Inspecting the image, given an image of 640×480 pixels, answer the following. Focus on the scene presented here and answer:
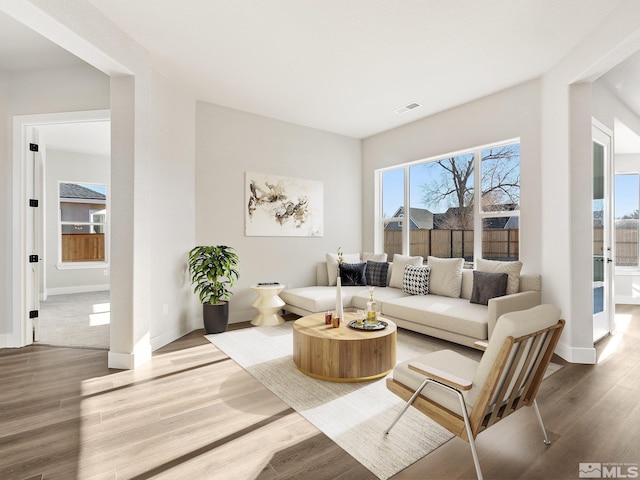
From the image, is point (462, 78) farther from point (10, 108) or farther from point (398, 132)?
point (10, 108)

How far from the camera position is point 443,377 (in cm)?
172

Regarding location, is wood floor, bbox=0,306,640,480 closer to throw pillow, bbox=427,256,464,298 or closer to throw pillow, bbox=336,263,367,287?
throw pillow, bbox=427,256,464,298

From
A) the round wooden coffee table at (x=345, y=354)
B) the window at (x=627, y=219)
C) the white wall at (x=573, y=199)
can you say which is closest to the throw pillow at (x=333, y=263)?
the round wooden coffee table at (x=345, y=354)

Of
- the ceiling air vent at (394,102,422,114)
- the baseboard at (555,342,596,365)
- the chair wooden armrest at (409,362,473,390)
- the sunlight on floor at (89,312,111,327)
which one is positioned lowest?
the sunlight on floor at (89,312,111,327)

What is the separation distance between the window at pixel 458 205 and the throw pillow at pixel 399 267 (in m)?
0.49

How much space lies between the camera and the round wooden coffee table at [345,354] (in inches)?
113

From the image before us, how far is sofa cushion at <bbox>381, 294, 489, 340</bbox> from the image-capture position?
3.41 m

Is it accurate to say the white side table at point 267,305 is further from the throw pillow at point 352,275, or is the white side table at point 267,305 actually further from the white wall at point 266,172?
the throw pillow at point 352,275

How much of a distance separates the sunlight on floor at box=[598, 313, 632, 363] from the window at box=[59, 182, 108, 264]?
31.2 feet

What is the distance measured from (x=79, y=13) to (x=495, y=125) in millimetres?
4467

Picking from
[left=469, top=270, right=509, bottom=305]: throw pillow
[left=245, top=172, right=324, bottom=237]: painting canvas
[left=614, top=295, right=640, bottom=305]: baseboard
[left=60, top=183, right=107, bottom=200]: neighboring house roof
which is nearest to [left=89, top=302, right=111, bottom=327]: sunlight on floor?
[left=245, top=172, right=324, bottom=237]: painting canvas

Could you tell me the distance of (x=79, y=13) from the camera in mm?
2521

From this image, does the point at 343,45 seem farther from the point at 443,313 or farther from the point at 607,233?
the point at 607,233

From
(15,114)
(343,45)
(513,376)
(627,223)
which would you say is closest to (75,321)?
(15,114)
